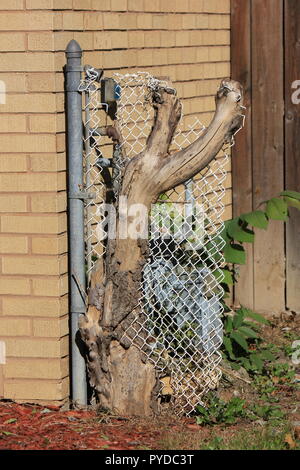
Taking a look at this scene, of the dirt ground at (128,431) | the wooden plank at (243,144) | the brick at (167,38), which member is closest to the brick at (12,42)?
the brick at (167,38)

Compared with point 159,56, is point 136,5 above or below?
above

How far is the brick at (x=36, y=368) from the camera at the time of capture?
5438 millimetres

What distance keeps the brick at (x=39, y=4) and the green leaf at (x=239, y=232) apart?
190cm

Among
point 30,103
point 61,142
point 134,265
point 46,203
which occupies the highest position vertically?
point 30,103

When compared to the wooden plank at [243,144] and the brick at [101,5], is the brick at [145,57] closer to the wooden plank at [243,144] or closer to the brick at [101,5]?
the brick at [101,5]

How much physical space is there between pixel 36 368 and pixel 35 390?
0.12 meters

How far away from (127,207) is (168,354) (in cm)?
105

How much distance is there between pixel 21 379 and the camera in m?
5.50

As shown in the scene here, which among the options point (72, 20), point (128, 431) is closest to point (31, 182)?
point (72, 20)

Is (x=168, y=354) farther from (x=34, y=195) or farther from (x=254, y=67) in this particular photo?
(x=254, y=67)

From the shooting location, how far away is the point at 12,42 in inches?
207

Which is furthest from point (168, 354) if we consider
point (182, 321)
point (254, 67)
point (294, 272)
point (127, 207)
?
point (254, 67)

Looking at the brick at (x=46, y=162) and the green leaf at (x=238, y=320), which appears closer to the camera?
the brick at (x=46, y=162)

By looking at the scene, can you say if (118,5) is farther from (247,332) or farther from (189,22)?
(247,332)
